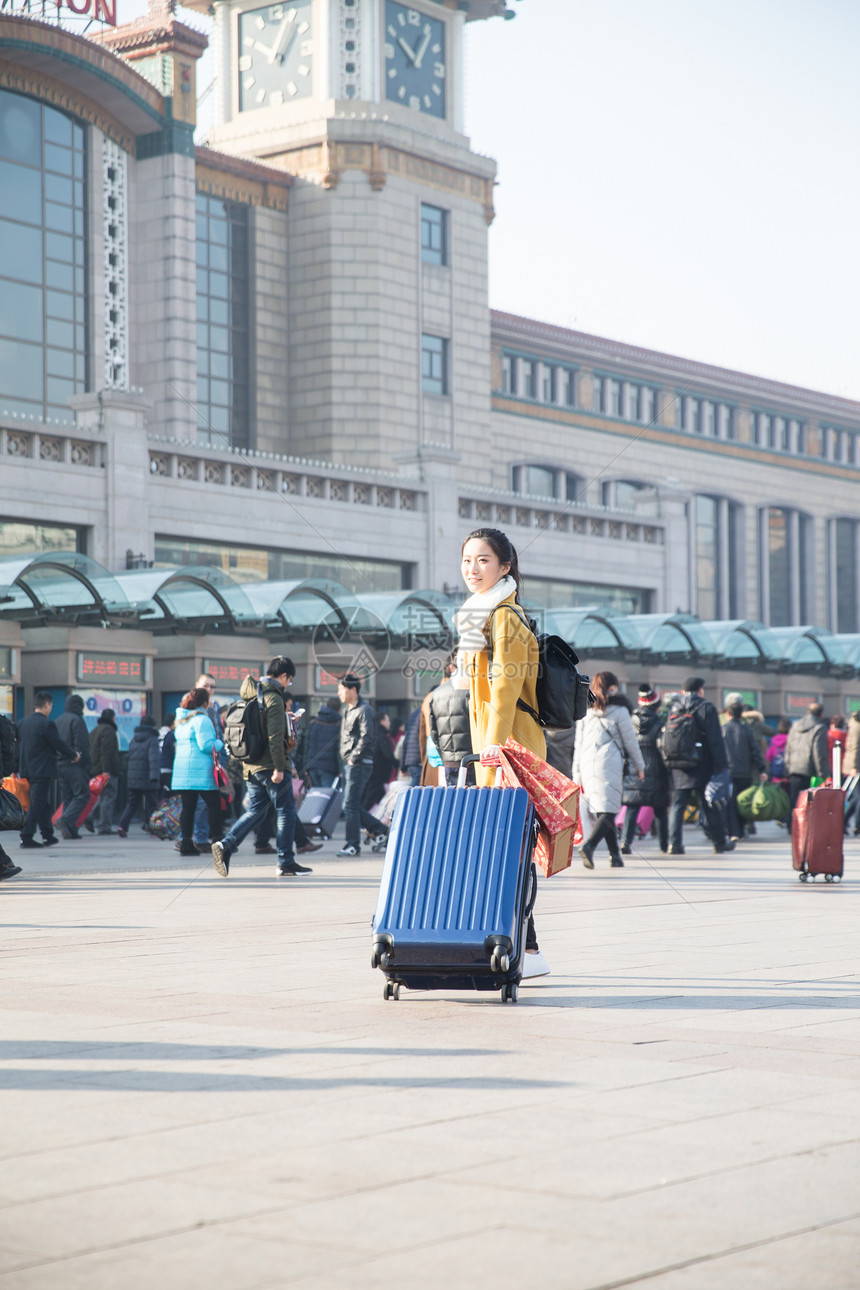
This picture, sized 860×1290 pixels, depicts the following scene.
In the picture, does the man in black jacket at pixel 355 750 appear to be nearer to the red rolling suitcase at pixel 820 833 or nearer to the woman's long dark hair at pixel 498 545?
the red rolling suitcase at pixel 820 833

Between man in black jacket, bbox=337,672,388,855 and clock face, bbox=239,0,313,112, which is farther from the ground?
clock face, bbox=239,0,313,112

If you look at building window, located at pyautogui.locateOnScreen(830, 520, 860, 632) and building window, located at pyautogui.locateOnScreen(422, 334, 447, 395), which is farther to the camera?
building window, located at pyautogui.locateOnScreen(830, 520, 860, 632)

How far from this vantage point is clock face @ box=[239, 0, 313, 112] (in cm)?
4903

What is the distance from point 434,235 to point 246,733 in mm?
36874

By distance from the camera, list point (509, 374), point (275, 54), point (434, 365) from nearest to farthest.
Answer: point (434, 365)
point (275, 54)
point (509, 374)

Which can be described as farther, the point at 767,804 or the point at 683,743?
the point at 767,804

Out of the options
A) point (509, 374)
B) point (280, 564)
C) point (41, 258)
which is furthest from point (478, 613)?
point (509, 374)

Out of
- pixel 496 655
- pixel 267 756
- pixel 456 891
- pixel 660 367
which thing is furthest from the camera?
pixel 660 367

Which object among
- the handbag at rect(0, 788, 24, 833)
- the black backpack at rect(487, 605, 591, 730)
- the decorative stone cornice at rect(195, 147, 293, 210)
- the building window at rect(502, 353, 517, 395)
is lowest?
the handbag at rect(0, 788, 24, 833)

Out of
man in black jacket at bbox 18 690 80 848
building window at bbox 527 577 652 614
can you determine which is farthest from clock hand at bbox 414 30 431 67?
man in black jacket at bbox 18 690 80 848

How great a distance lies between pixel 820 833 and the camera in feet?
42.5

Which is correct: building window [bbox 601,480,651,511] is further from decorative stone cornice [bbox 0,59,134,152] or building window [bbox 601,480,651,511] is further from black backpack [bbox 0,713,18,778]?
black backpack [bbox 0,713,18,778]

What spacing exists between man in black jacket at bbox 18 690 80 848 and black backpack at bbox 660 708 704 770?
5910 millimetres

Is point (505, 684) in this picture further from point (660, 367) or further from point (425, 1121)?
point (660, 367)
